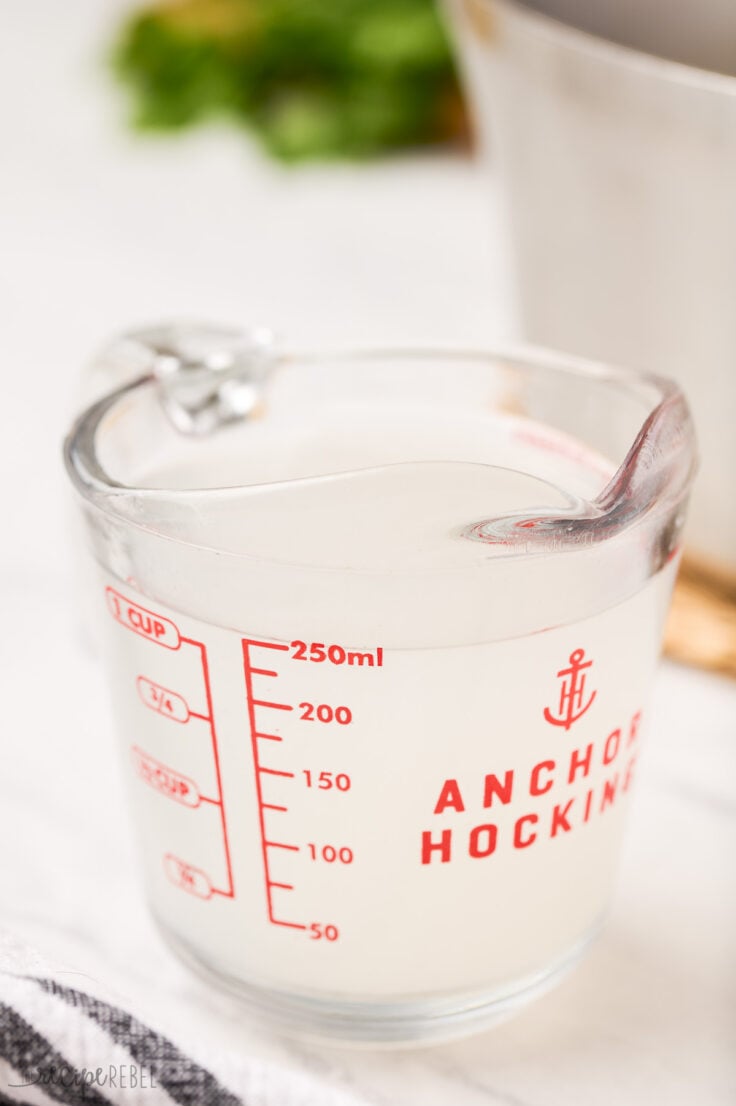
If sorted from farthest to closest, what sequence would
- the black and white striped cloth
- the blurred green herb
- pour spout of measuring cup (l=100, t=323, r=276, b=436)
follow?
the blurred green herb → pour spout of measuring cup (l=100, t=323, r=276, b=436) → the black and white striped cloth

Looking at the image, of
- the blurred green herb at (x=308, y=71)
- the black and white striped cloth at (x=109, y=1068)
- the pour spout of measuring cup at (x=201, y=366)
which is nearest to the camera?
the black and white striped cloth at (x=109, y=1068)

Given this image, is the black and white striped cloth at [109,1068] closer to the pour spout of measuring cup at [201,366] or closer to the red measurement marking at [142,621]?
the red measurement marking at [142,621]

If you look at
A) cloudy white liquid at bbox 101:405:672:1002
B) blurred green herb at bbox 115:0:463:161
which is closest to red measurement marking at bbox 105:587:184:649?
cloudy white liquid at bbox 101:405:672:1002

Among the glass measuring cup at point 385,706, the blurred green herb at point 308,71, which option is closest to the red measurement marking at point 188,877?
the glass measuring cup at point 385,706

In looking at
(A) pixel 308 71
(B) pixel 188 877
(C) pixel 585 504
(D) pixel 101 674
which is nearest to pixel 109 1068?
(B) pixel 188 877

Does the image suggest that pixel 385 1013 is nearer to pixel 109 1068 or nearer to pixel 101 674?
pixel 109 1068

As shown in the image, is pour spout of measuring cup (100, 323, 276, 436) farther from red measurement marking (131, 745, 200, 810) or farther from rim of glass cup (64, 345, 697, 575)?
red measurement marking (131, 745, 200, 810)

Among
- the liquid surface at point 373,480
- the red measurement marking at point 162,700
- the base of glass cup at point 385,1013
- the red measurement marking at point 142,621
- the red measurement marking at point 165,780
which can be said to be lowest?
the base of glass cup at point 385,1013

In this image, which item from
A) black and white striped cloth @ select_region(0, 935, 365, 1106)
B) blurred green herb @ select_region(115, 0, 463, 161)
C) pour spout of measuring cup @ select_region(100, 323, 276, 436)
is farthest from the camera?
blurred green herb @ select_region(115, 0, 463, 161)
